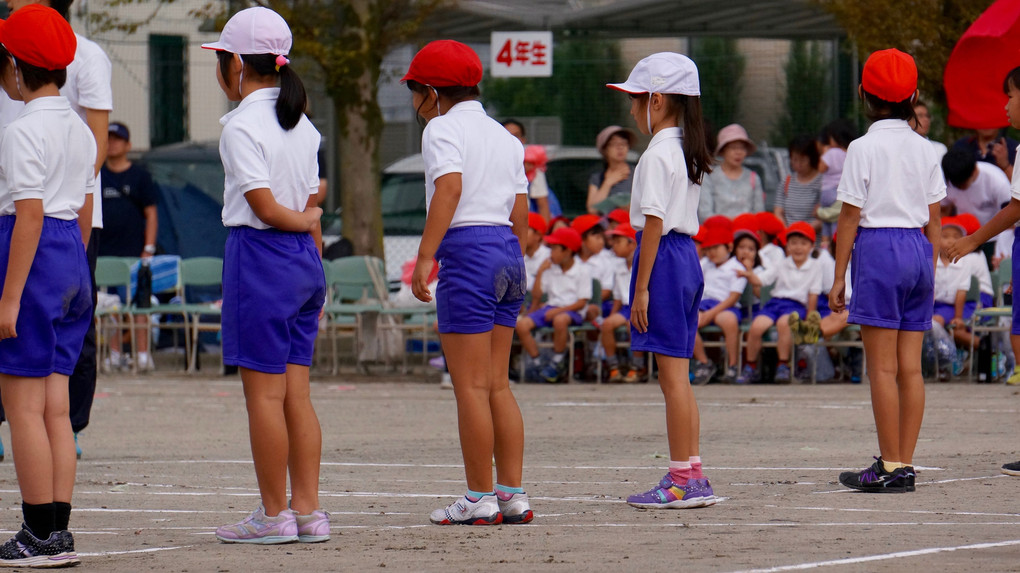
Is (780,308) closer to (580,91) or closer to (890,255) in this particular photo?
(580,91)

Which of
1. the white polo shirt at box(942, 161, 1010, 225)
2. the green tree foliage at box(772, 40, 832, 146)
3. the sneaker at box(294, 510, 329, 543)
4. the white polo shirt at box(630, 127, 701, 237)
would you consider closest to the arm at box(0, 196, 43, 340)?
the sneaker at box(294, 510, 329, 543)

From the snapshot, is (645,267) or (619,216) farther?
(619,216)

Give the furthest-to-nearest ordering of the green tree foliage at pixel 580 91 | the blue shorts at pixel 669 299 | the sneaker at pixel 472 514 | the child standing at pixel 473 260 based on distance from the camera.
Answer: the green tree foliage at pixel 580 91
the blue shorts at pixel 669 299
the sneaker at pixel 472 514
the child standing at pixel 473 260

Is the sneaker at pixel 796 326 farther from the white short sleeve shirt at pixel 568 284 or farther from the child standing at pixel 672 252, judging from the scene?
the child standing at pixel 672 252

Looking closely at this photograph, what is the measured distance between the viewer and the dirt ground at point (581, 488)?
585 centimetres

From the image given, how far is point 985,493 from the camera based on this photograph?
7.39m

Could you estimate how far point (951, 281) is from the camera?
14.1 meters

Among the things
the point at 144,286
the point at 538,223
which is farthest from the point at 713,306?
the point at 144,286

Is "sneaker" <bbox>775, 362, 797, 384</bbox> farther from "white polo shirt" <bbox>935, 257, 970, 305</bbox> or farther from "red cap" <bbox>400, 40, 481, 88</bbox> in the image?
"red cap" <bbox>400, 40, 481, 88</bbox>

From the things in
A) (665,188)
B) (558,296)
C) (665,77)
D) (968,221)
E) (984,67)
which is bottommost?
(558,296)

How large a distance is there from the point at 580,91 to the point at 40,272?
1494cm

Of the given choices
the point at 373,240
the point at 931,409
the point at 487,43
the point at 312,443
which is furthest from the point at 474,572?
→ the point at 487,43

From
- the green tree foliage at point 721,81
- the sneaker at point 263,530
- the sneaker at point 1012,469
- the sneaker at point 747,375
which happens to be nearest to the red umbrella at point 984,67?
the sneaker at point 747,375

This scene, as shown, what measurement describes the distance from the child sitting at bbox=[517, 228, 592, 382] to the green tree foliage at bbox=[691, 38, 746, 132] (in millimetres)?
5459
